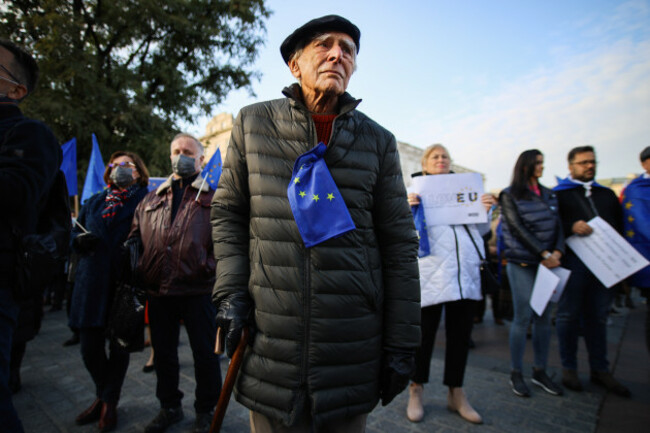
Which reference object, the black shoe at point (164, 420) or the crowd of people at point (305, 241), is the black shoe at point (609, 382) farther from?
the black shoe at point (164, 420)

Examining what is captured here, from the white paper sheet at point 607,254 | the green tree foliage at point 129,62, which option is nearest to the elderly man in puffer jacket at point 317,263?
the white paper sheet at point 607,254

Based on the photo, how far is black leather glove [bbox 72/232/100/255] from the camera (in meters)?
2.93

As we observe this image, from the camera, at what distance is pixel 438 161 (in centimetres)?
344

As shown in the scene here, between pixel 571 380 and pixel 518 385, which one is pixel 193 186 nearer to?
pixel 518 385

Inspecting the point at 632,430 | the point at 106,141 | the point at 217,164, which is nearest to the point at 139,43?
the point at 106,141

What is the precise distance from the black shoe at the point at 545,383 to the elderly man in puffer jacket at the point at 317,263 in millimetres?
→ 2825

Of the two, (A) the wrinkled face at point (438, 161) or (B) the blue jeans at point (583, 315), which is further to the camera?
(B) the blue jeans at point (583, 315)

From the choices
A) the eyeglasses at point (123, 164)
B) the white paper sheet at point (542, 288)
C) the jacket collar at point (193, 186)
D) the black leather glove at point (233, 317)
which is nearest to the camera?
the black leather glove at point (233, 317)

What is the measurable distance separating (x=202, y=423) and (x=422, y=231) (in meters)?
2.37

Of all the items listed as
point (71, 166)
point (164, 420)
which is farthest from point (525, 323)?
point (71, 166)

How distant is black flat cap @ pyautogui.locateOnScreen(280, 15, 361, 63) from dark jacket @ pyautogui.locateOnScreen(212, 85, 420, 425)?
8.9 inches

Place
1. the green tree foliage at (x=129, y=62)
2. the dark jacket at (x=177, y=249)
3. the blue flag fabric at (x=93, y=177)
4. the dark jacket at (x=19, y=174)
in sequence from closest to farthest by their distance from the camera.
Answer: the dark jacket at (x=19, y=174), the dark jacket at (x=177, y=249), the blue flag fabric at (x=93, y=177), the green tree foliage at (x=129, y=62)

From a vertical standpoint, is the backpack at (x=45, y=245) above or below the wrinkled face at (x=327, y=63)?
below

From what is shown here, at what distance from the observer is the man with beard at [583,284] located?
375 cm
